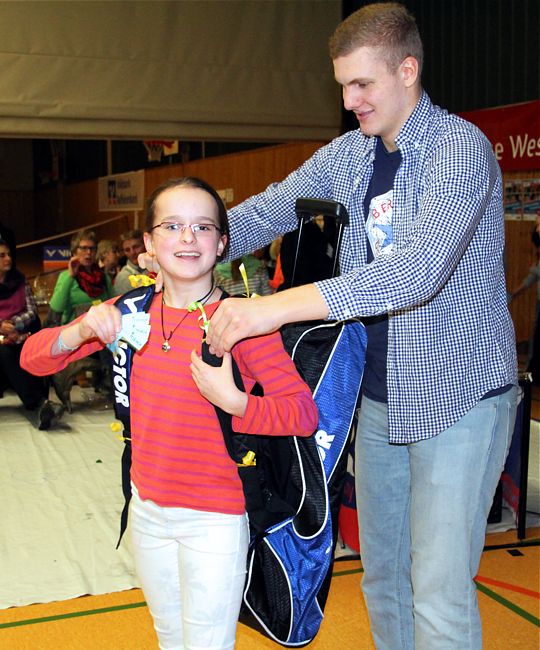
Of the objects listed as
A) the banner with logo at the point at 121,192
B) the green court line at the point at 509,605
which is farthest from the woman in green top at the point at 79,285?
the banner with logo at the point at 121,192

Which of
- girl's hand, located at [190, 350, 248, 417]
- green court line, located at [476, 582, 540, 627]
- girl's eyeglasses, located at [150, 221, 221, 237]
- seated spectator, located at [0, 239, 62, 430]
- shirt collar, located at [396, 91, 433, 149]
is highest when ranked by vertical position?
shirt collar, located at [396, 91, 433, 149]

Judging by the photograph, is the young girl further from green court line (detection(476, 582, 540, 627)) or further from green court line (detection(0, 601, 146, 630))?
green court line (detection(476, 582, 540, 627))

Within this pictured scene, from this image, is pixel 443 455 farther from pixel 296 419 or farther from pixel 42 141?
pixel 42 141

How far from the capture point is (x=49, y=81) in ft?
16.9

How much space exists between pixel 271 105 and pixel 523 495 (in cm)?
330

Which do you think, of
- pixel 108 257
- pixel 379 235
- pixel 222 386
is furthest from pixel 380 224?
pixel 108 257

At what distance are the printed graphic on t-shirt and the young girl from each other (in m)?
0.36

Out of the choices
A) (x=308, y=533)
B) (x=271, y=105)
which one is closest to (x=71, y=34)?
(x=271, y=105)

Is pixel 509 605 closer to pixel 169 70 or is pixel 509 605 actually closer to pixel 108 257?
pixel 169 70

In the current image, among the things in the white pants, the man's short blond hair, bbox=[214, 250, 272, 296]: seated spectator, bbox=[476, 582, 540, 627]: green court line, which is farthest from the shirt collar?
bbox=[214, 250, 272, 296]: seated spectator

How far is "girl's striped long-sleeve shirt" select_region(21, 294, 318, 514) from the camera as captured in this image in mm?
1731

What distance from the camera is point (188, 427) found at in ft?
5.83

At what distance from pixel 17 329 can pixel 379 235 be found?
192 inches

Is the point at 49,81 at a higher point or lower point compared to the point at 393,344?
higher
